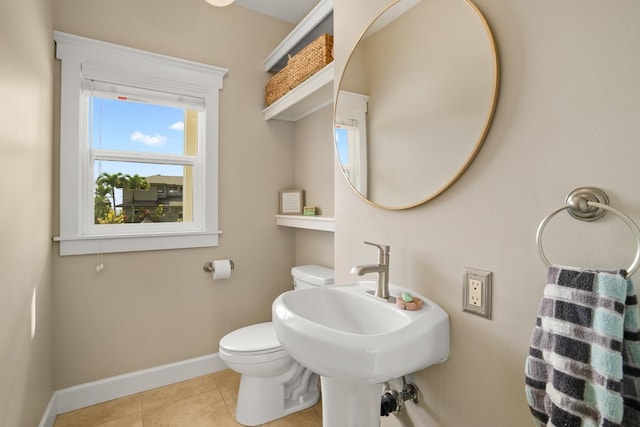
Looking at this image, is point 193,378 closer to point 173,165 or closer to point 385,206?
point 173,165

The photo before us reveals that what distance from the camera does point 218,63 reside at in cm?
230

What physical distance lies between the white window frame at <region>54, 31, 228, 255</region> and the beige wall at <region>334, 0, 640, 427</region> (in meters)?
1.64

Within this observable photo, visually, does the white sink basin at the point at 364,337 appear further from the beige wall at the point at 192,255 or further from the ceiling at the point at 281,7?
the ceiling at the point at 281,7

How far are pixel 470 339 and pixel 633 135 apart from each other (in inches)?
24.8

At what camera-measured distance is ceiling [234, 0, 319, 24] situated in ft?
7.63

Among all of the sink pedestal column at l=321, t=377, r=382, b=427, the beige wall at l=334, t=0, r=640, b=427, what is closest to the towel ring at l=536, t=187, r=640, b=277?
the beige wall at l=334, t=0, r=640, b=427

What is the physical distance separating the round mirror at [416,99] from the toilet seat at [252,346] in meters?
0.98

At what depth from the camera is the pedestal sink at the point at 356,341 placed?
80 centimetres

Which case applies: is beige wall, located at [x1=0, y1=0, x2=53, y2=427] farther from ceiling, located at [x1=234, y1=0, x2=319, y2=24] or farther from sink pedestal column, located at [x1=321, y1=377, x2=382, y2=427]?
ceiling, located at [x1=234, y1=0, x2=319, y2=24]

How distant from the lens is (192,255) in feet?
7.29

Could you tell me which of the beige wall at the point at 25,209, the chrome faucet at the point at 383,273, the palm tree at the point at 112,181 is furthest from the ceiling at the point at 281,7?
the chrome faucet at the point at 383,273

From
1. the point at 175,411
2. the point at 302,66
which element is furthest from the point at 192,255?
the point at 302,66

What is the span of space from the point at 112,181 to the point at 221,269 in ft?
2.94

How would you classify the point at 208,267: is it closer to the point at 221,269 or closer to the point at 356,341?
the point at 221,269
